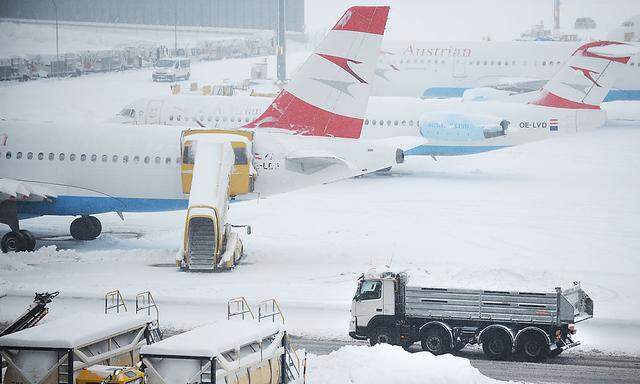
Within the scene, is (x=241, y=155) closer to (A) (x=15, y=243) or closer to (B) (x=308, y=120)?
(B) (x=308, y=120)

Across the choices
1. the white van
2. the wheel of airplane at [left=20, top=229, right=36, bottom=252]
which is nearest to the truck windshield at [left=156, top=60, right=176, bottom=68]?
the white van

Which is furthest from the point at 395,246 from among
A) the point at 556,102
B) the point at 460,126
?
the point at 556,102

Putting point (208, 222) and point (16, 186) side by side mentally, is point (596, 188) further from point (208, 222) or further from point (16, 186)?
point (16, 186)

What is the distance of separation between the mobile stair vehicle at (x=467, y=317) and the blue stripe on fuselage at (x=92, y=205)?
15.7 m

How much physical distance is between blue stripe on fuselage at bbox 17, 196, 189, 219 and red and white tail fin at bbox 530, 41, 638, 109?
30079mm

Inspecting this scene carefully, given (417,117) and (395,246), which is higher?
(417,117)

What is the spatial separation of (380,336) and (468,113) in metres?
35.1

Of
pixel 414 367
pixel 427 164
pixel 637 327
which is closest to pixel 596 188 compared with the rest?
pixel 427 164

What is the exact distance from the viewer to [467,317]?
91.7 feet

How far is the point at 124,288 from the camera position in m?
35.6

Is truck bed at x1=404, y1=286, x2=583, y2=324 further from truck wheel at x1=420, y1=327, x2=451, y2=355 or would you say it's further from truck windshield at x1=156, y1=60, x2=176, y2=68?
truck windshield at x1=156, y1=60, x2=176, y2=68

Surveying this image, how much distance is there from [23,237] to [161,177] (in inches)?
249

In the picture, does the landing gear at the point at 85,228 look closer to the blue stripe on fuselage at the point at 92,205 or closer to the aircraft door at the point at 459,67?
the blue stripe on fuselage at the point at 92,205

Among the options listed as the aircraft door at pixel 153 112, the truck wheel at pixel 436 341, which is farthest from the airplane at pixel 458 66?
the truck wheel at pixel 436 341
